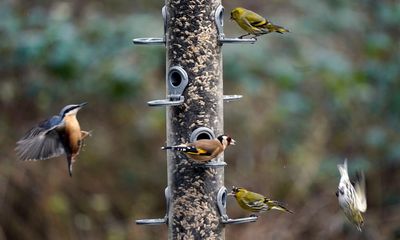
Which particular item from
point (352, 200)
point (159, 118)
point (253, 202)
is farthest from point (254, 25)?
point (159, 118)

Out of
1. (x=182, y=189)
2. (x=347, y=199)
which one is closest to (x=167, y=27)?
(x=182, y=189)

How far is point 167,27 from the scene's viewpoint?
7438mm

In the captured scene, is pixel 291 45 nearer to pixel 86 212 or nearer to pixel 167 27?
pixel 86 212

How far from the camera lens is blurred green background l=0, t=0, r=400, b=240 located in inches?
440

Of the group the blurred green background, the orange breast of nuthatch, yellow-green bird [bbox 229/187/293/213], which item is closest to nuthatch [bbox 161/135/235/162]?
yellow-green bird [bbox 229/187/293/213]

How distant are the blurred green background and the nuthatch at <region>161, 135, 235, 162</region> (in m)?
4.06

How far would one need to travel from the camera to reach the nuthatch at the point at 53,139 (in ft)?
23.6

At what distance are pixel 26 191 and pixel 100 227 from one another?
0.90 meters

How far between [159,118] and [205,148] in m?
4.68

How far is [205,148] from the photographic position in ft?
22.5

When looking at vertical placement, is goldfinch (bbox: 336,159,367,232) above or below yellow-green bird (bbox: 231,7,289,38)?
below

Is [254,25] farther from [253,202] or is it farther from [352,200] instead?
[352,200]

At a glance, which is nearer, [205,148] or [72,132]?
[205,148]

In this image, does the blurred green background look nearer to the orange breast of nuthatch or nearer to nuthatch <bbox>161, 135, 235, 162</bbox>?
the orange breast of nuthatch
